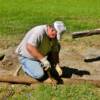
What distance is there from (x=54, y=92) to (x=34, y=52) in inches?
38.8

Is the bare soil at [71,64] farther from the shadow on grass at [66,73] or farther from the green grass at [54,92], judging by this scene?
the green grass at [54,92]

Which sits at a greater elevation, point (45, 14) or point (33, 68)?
point (33, 68)

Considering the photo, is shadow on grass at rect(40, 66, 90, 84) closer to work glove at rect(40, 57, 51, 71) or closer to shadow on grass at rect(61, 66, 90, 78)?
shadow on grass at rect(61, 66, 90, 78)

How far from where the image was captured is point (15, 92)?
320 inches

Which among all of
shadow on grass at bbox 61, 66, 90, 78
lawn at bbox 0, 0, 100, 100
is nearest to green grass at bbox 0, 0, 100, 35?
lawn at bbox 0, 0, 100, 100

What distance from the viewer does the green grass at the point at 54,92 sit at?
7789mm

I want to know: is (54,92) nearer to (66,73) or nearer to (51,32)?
(51,32)

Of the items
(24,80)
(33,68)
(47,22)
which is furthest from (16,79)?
(47,22)

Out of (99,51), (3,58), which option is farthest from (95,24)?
(3,58)

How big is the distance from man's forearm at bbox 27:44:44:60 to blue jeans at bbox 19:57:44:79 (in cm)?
26

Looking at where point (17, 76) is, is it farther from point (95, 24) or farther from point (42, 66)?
point (95, 24)

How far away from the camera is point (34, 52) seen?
8570mm

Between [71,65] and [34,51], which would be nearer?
[34,51]

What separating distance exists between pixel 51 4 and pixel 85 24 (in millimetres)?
4199
